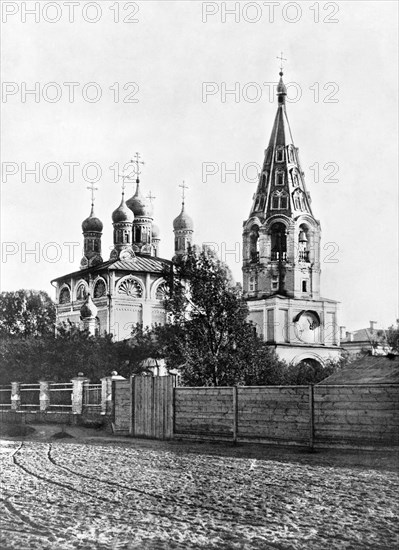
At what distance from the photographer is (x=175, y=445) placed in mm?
15945

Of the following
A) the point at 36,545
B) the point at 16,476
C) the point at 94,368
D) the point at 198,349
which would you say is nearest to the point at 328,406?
the point at 16,476

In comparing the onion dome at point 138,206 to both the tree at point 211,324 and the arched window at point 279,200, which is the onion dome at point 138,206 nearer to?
the arched window at point 279,200

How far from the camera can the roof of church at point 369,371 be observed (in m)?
A: 17.0

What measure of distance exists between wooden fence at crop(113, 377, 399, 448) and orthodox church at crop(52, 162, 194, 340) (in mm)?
26959

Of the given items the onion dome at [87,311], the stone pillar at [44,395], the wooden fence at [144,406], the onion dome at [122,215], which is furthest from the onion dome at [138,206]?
the wooden fence at [144,406]

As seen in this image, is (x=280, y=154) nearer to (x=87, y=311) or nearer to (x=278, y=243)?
(x=278, y=243)

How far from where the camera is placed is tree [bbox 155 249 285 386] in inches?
991

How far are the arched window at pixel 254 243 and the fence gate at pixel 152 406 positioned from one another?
4100 centimetres

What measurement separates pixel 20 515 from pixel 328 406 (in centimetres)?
816

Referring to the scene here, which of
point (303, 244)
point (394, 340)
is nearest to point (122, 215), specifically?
Result: point (303, 244)

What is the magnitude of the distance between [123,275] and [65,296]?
7298 millimetres

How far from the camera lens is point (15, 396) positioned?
26.5m

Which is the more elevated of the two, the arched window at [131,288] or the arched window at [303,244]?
the arched window at [303,244]

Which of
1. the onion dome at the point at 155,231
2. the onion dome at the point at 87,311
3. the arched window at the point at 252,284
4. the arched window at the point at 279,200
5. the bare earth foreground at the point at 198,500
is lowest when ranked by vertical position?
the bare earth foreground at the point at 198,500
